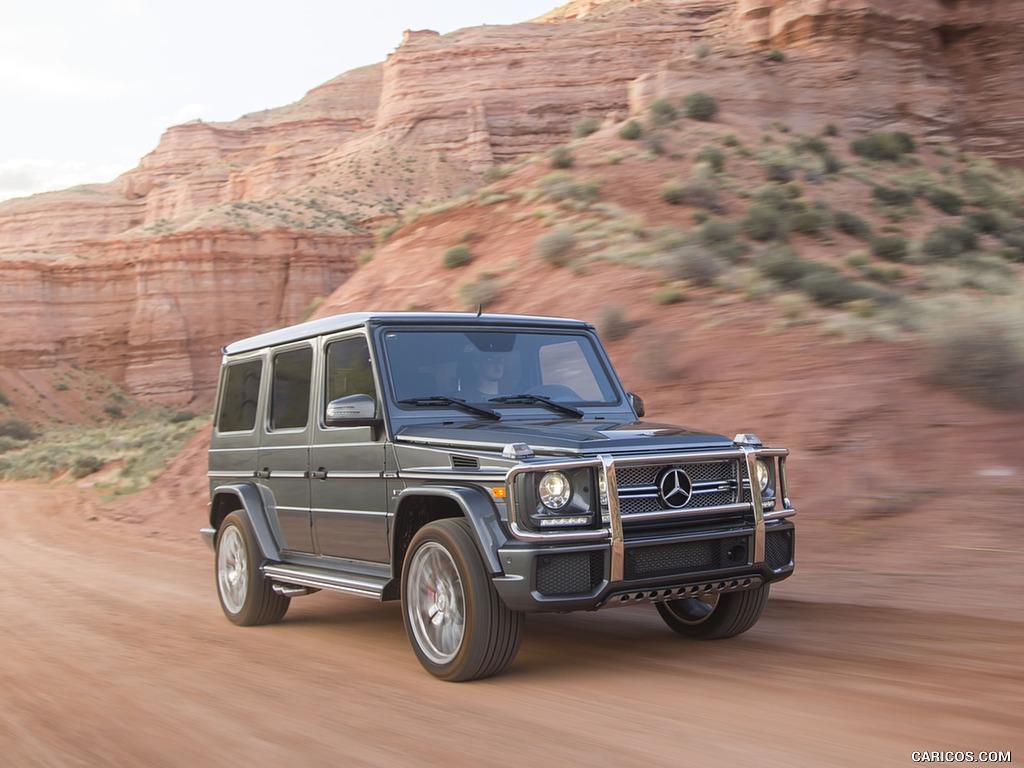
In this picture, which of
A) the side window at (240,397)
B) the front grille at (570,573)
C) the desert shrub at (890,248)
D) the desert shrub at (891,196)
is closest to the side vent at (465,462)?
the front grille at (570,573)

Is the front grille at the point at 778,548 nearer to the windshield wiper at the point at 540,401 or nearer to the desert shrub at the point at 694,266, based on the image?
the windshield wiper at the point at 540,401

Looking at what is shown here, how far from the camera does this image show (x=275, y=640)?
701cm

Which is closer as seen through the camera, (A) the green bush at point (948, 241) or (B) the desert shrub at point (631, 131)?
(A) the green bush at point (948, 241)

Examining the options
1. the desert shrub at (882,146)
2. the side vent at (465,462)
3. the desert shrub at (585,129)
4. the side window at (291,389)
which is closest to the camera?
the side vent at (465,462)

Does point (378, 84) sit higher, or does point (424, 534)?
point (378, 84)

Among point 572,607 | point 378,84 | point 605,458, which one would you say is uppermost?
point 378,84

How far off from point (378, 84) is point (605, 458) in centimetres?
10734

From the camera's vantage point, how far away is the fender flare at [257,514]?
7.29 meters

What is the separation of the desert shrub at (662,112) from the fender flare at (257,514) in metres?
21.2

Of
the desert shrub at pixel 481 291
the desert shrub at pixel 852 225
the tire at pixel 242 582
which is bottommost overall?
the tire at pixel 242 582

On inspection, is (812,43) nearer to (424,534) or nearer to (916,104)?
(916,104)

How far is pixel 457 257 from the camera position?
20.4 meters

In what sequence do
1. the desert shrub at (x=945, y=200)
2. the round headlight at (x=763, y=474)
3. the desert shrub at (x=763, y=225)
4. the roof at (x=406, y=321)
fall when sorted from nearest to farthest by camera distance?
the round headlight at (x=763, y=474) → the roof at (x=406, y=321) → the desert shrub at (x=763, y=225) → the desert shrub at (x=945, y=200)

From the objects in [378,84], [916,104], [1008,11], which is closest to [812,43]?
[916,104]
